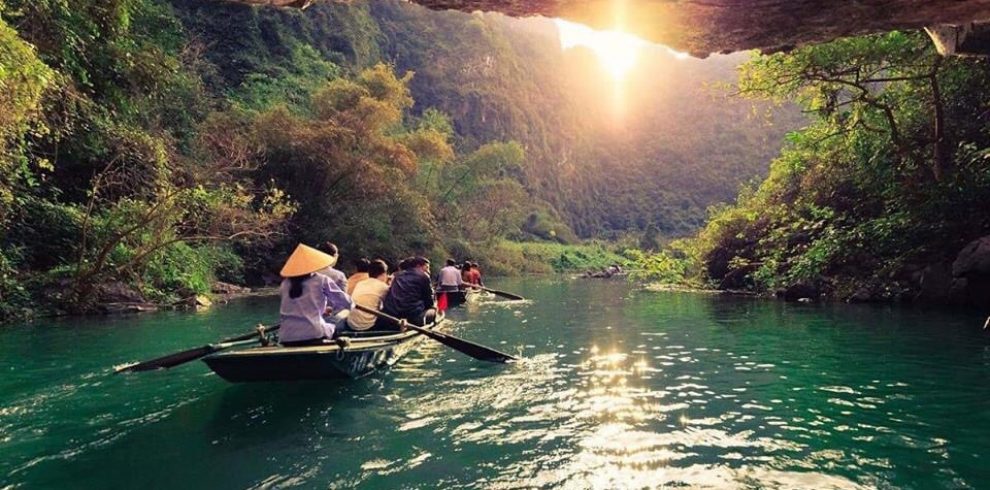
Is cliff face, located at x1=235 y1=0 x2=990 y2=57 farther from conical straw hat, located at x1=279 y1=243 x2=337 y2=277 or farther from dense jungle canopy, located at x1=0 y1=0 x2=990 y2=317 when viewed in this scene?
dense jungle canopy, located at x1=0 y1=0 x2=990 y2=317

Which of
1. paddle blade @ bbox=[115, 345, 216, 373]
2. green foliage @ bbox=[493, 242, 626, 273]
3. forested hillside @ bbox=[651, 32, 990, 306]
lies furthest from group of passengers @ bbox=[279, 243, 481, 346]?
green foliage @ bbox=[493, 242, 626, 273]

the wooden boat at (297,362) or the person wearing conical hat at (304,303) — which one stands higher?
the person wearing conical hat at (304,303)

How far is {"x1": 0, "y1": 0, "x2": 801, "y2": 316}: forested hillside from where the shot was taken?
11.6 metres

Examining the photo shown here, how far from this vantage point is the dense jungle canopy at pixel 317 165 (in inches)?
459

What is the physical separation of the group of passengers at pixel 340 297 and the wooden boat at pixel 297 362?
0.32 meters

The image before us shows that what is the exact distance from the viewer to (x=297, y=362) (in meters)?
5.29

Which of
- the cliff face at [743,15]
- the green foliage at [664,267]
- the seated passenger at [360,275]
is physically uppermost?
the cliff face at [743,15]

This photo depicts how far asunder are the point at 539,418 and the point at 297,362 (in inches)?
85.9

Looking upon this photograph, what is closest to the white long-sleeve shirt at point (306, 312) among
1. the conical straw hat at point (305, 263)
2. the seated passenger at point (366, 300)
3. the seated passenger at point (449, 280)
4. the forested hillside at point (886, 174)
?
the conical straw hat at point (305, 263)

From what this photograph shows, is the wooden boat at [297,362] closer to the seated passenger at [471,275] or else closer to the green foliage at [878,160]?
the green foliage at [878,160]

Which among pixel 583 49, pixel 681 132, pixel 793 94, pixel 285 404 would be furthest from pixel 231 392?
pixel 583 49

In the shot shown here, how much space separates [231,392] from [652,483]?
433cm

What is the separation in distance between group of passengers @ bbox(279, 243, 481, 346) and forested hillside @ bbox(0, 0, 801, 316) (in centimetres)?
437

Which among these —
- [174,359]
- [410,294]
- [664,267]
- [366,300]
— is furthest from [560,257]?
[174,359]
